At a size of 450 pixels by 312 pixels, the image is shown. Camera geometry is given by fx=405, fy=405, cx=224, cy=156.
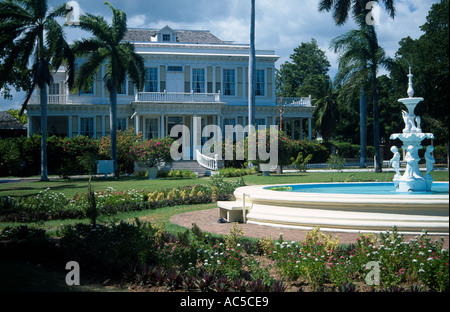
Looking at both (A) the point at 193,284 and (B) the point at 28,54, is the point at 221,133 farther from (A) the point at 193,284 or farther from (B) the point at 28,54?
(A) the point at 193,284

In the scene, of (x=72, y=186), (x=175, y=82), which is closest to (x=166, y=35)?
(x=175, y=82)

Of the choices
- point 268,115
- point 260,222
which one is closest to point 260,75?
point 268,115

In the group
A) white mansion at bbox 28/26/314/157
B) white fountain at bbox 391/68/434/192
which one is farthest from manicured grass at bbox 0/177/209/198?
white mansion at bbox 28/26/314/157

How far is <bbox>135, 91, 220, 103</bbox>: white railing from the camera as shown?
32.0 metres

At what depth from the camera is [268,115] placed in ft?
118

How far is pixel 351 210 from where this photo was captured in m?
7.11

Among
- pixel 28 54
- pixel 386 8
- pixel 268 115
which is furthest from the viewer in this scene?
pixel 268 115

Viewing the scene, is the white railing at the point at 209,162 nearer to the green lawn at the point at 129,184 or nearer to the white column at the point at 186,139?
the white column at the point at 186,139

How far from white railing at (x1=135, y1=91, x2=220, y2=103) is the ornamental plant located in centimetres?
787

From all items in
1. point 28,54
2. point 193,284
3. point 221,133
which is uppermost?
Answer: point 28,54

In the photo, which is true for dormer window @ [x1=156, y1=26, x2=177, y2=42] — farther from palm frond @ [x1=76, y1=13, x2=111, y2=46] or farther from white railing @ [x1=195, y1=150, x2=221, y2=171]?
white railing @ [x1=195, y1=150, x2=221, y2=171]

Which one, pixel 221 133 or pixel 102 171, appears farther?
pixel 221 133
